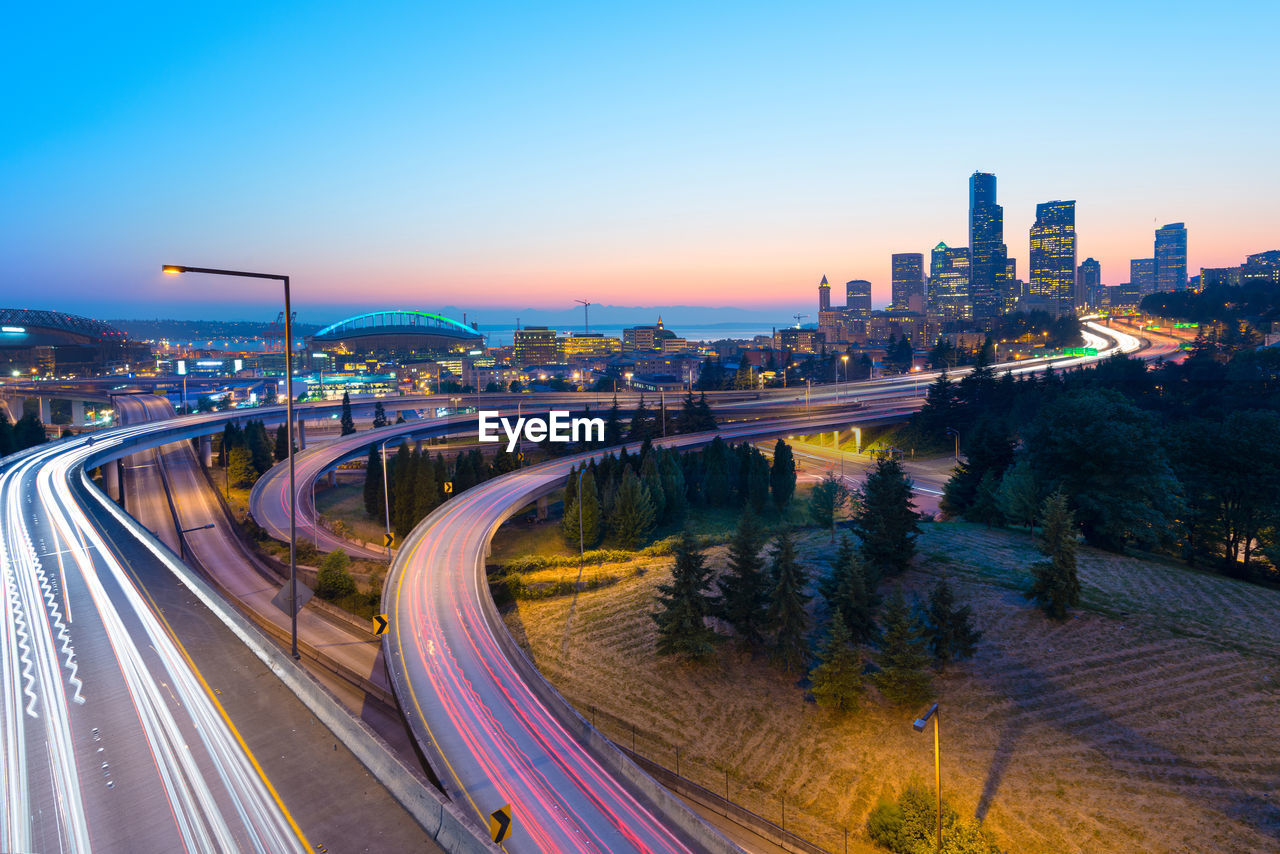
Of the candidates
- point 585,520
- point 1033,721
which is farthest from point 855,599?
point 585,520

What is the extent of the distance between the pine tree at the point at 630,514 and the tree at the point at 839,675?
23.4m

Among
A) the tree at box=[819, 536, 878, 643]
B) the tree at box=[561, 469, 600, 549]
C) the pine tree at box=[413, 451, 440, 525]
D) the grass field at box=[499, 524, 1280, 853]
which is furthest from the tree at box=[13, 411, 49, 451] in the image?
the tree at box=[819, 536, 878, 643]

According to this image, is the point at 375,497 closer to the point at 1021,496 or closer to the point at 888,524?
the point at 888,524

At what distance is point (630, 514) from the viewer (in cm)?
4619

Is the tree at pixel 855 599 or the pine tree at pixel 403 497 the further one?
the pine tree at pixel 403 497

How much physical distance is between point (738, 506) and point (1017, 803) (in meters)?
38.8

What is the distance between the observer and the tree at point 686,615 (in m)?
27.2

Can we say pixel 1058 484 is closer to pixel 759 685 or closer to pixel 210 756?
pixel 759 685

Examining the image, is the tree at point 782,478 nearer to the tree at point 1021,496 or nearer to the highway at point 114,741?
the tree at point 1021,496

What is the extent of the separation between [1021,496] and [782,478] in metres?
21.1

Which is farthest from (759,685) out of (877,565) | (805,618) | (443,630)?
(443,630)

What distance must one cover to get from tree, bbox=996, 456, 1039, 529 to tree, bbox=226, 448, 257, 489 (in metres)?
72.0

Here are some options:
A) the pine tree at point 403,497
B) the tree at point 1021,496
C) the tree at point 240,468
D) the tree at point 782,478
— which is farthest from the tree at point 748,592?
the tree at point 240,468

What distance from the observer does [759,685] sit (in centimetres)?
2642
